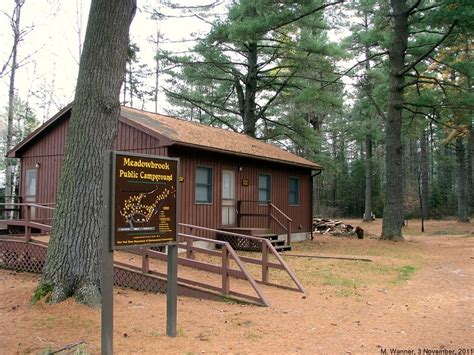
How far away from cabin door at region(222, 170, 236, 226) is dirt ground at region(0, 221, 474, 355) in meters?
5.46

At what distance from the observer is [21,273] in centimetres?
973

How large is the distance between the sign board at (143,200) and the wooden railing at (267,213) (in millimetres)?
9843

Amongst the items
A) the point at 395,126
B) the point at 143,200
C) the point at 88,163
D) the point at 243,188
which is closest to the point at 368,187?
the point at 395,126

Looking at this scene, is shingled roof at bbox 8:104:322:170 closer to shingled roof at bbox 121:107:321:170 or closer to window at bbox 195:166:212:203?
shingled roof at bbox 121:107:321:170

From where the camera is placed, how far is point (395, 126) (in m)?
18.5

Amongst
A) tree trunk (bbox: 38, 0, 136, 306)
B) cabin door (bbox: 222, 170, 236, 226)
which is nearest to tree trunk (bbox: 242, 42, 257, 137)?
cabin door (bbox: 222, 170, 236, 226)

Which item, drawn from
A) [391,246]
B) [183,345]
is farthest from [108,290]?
[391,246]

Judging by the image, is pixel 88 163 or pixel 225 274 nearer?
pixel 88 163

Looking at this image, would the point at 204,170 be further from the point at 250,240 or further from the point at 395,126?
the point at 395,126

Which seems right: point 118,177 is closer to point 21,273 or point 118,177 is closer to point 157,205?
point 157,205

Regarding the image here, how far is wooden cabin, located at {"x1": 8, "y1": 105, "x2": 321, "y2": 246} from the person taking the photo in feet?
43.0

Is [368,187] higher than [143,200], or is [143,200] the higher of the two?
[368,187]

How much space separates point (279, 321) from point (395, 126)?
1424cm

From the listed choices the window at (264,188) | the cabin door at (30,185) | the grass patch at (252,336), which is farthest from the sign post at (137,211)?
the cabin door at (30,185)
